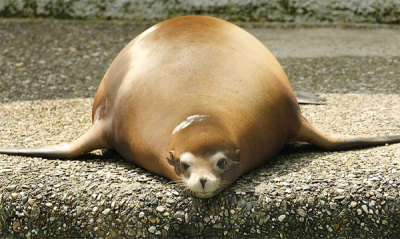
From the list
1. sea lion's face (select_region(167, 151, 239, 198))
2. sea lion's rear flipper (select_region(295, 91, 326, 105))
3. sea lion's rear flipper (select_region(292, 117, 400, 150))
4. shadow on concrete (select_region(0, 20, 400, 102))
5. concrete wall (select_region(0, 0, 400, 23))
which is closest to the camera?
sea lion's face (select_region(167, 151, 239, 198))

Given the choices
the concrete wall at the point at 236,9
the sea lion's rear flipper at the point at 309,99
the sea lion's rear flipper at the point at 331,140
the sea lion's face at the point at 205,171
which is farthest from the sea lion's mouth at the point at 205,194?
the concrete wall at the point at 236,9

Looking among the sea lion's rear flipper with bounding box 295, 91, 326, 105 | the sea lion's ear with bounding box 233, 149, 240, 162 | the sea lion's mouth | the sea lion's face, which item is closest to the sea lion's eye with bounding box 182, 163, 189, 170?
the sea lion's face

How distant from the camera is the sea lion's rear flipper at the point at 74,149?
3.85 m

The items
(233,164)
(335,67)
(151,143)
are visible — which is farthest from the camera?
(335,67)

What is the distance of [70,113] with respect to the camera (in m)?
5.14

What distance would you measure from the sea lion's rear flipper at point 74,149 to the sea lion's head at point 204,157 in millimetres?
777

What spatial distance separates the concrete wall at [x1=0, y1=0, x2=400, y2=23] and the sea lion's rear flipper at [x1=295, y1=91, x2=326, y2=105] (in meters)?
2.52

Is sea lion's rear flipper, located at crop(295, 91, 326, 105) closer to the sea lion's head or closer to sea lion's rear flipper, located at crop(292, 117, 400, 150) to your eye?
sea lion's rear flipper, located at crop(292, 117, 400, 150)

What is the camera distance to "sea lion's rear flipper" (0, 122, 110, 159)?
385cm

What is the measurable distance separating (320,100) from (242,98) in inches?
74.1

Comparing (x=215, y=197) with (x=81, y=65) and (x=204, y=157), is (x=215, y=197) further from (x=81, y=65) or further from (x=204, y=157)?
(x=81, y=65)

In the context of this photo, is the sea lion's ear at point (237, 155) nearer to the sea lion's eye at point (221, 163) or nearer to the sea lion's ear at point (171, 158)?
the sea lion's eye at point (221, 163)

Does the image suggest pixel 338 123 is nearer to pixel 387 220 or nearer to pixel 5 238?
pixel 387 220

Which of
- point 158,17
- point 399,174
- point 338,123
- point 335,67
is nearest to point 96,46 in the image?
point 158,17
